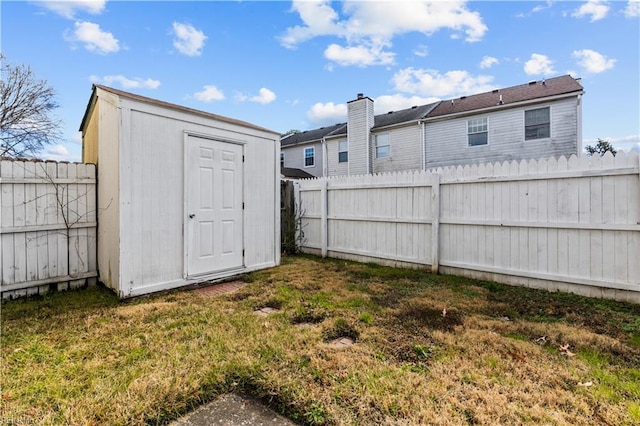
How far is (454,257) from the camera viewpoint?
533 centimetres

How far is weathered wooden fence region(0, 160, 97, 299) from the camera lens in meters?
3.95

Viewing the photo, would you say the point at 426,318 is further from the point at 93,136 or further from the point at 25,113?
the point at 25,113

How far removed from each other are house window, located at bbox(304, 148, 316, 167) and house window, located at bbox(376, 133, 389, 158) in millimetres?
4122

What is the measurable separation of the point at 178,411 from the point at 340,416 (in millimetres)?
974

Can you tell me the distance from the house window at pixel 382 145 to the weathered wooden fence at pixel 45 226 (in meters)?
12.0

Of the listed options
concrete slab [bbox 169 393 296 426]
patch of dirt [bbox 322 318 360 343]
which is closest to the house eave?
patch of dirt [bbox 322 318 360 343]

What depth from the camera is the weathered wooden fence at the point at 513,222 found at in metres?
3.87

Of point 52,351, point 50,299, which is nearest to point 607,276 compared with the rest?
point 52,351

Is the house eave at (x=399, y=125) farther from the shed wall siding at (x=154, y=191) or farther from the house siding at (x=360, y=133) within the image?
the shed wall siding at (x=154, y=191)

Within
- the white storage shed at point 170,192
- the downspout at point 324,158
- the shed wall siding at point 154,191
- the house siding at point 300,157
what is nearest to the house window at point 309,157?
the house siding at point 300,157

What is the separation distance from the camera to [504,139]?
1152cm

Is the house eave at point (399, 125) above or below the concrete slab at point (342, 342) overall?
above

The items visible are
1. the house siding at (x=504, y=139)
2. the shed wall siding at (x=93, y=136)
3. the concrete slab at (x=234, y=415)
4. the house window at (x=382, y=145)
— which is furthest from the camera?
the house window at (x=382, y=145)

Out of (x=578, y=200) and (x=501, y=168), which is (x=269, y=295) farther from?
(x=578, y=200)
